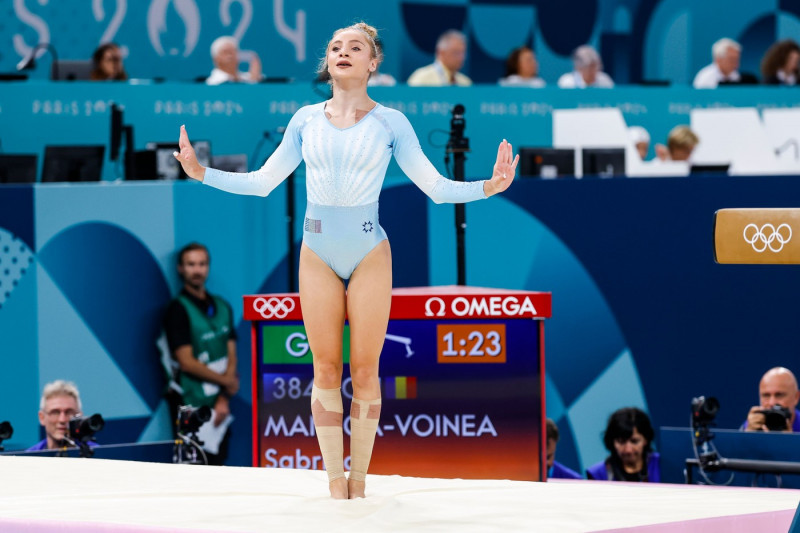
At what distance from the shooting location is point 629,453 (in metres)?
6.43

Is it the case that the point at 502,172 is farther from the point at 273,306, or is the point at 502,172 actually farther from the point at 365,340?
the point at 273,306

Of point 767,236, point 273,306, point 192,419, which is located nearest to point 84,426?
point 192,419

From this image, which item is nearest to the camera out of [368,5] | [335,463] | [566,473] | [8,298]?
[335,463]

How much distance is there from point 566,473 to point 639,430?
540mm

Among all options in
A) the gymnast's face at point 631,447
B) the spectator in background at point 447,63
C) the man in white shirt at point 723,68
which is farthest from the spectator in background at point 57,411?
the man in white shirt at point 723,68

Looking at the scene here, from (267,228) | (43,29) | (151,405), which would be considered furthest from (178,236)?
(43,29)

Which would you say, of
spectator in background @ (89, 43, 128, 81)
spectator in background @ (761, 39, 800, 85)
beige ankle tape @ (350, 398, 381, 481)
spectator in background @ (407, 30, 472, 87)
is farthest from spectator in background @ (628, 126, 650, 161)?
beige ankle tape @ (350, 398, 381, 481)

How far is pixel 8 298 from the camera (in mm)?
6887

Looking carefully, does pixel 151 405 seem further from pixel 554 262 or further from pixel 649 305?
pixel 649 305

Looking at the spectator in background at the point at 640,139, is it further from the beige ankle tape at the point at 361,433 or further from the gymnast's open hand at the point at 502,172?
the beige ankle tape at the point at 361,433

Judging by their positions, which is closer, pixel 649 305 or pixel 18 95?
pixel 649 305

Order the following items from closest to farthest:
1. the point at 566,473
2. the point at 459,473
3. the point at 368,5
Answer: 1. the point at 459,473
2. the point at 566,473
3. the point at 368,5

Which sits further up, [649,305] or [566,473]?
[649,305]

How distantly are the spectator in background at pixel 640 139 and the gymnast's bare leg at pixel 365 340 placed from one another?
20.4 ft
